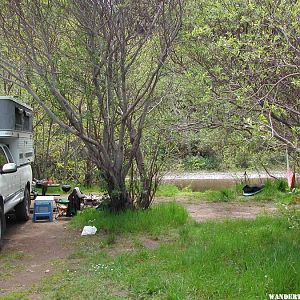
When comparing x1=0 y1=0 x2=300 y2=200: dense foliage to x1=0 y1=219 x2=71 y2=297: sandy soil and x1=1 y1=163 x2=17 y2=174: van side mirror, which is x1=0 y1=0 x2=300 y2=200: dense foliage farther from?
x1=0 y1=219 x2=71 y2=297: sandy soil

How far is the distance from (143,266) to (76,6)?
15.5 ft

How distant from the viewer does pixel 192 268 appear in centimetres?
581

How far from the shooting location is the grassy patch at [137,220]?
868 cm

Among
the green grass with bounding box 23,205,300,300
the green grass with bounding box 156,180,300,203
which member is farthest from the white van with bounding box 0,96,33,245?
the green grass with bounding box 156,180,300,203

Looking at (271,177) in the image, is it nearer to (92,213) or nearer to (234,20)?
(92,213)

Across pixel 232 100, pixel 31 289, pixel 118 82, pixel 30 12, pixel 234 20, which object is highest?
pixel 30 12

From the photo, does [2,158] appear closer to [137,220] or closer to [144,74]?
[137,220]

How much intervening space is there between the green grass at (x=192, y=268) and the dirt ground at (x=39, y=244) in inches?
12.8

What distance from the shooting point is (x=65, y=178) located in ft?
58.2

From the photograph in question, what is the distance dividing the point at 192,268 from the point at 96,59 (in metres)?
4.34

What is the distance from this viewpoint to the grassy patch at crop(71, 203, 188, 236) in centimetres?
868

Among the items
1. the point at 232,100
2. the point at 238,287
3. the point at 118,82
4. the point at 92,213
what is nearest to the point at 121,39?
the point at 118,82

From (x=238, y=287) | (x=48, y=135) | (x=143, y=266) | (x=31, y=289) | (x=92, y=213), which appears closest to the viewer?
(x=238, y=287)

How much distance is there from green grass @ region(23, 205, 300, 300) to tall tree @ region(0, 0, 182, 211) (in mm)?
2179
